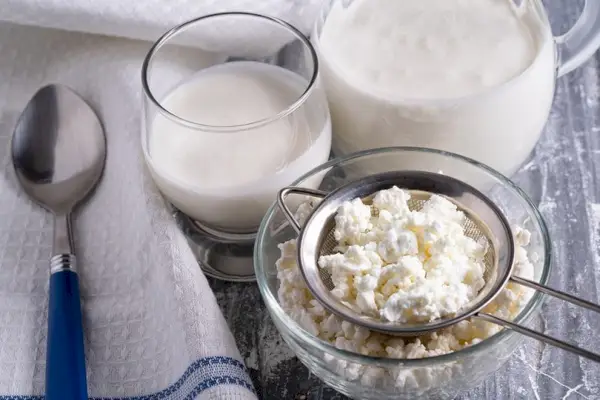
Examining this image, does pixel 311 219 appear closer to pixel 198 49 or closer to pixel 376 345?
pixel 376 345

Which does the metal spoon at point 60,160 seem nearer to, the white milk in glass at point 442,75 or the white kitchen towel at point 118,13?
the white kitchen towel at point 118,13

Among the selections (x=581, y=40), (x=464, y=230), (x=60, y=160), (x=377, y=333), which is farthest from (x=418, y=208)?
(x=60, y=160)

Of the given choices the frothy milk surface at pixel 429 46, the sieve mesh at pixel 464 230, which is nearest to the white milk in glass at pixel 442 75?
the frothy milk surface at pixel 429 46

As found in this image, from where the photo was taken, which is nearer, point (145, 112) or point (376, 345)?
point (376, 345)

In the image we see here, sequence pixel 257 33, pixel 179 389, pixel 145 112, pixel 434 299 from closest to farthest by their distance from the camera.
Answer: pixel 434 299
pixel 179 389
pixel 145 112
pixel 257 33

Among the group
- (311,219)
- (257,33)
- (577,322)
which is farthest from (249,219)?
(577,322)

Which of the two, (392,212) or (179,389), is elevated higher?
(392,212)

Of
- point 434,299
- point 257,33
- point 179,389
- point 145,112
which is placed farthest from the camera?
point 257,33
